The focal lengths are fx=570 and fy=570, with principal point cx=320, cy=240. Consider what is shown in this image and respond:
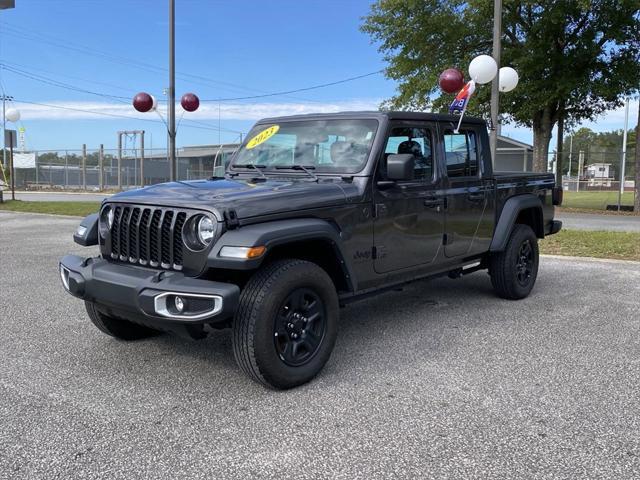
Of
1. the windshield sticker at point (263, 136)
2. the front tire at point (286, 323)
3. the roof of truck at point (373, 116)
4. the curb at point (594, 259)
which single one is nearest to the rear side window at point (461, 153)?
the roof of truck at point (373, 116)

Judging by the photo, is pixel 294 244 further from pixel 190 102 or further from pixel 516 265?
pixel 190 102

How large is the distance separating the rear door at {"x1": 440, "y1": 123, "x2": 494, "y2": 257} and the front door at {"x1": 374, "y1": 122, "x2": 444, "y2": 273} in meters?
0.18

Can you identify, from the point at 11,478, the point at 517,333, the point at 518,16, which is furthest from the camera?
the point at 518,16

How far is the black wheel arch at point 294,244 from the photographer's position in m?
3.22

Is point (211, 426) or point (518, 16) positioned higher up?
point (518, 16)

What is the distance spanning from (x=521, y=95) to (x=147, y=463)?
18.4 m

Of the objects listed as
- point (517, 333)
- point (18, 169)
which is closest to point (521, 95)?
point (517, 333)

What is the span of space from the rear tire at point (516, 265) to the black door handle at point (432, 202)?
1378 millimetres

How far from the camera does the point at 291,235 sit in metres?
3.41

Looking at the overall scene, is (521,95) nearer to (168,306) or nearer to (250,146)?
(250,146)

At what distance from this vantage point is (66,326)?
4.91m

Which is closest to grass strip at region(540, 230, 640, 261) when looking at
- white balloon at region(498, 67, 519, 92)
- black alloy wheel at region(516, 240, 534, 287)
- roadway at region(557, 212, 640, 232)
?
roadway at region(557, 212, 640, 232)

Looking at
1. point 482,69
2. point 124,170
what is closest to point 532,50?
point 482,69

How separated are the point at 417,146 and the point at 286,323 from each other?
1996 millimetres
